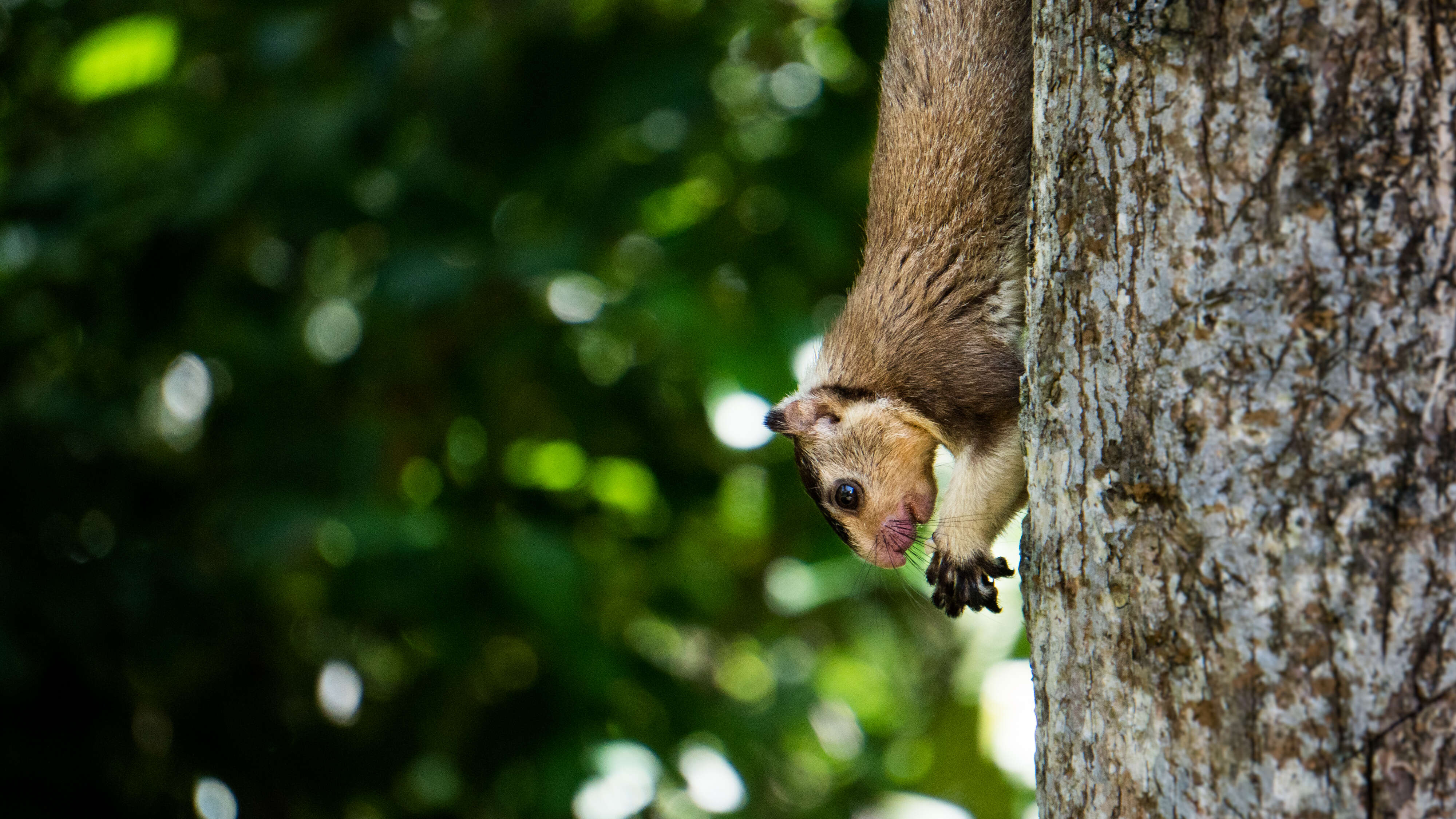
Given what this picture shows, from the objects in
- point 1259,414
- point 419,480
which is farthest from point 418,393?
point 1259,414

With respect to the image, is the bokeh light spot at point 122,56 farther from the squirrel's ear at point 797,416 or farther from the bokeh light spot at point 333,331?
the squirrel's ear at point 797,416

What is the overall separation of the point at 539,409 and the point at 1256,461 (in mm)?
3286

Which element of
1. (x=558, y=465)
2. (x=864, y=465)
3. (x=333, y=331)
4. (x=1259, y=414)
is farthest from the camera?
(x=333, y=331)

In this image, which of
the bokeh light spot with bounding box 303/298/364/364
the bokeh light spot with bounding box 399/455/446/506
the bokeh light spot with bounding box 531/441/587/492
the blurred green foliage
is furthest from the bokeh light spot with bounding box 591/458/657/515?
the bokeh light spot with bounding box 303/298/364/364

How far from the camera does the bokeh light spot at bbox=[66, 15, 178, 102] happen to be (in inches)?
136

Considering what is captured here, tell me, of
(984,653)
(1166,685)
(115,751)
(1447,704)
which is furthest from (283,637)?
(1447,704)

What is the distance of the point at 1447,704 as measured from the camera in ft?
3.82

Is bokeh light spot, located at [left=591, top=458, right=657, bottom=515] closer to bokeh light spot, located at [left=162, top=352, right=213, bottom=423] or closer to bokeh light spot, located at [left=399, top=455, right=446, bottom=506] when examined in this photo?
bokeh light spot, located at [left=399, top=455, right=446, bottom=506]

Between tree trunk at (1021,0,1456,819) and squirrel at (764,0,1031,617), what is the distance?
668mm

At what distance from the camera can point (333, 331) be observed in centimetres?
442

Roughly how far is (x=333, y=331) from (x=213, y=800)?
1.73 m

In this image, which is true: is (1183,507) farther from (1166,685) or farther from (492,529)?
(492,529)

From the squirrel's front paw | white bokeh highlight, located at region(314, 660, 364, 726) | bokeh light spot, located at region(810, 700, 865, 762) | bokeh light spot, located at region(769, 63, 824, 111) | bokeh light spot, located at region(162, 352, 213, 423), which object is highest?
bokeh light spot, located at region(769, 63, 824, 111)

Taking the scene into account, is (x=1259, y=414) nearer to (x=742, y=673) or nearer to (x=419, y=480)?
(x=419, y=480)
